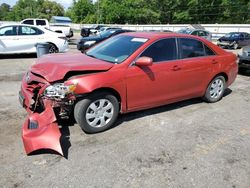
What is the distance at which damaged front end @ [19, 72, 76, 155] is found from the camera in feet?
11.8

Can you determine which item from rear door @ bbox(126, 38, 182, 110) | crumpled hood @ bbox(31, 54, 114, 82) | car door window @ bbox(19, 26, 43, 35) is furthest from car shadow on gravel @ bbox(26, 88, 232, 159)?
car door window @ bbox(19, 26, 43, 35)

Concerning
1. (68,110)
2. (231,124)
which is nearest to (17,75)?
(68,110)

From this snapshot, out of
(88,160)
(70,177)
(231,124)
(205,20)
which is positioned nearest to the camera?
(70,177)

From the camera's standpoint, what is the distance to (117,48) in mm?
4969

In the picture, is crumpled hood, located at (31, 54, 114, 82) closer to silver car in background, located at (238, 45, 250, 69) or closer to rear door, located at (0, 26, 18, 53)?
silver car in background, located at (238, 45, 250, 69)

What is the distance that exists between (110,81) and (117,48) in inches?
39.0

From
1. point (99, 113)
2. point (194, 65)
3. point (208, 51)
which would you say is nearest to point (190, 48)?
point (194, 65)

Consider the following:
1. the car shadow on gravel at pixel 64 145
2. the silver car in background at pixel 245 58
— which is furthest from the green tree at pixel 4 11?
the car shadow on gravel at pixel 64 145

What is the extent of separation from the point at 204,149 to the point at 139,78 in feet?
5.03

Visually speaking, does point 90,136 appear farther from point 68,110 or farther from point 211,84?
point 211,84

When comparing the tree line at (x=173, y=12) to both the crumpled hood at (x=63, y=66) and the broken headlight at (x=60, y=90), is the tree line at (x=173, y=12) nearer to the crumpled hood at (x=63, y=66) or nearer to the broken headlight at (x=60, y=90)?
the crumpled hood at (x=63, y=66)

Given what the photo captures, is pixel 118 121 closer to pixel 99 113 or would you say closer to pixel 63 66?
pixel 99 113

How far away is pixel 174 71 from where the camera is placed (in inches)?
199

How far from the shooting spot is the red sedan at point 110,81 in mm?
3941
